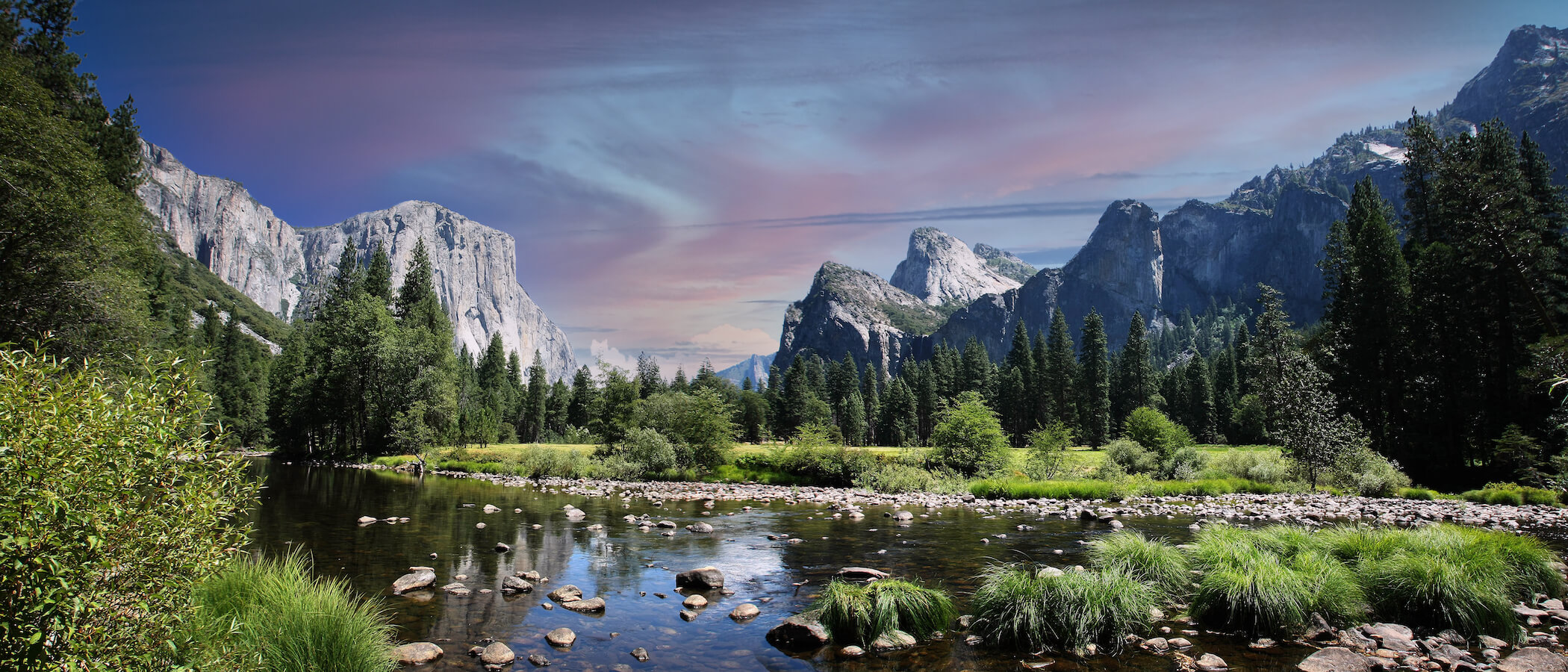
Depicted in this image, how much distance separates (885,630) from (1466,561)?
996 centimetres

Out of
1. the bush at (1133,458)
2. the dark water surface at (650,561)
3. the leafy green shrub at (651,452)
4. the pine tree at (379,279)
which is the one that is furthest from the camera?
the pine tree at (379,279)

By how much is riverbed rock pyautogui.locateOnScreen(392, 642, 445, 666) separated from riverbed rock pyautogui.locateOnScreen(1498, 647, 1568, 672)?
14039 mm

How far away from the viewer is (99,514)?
4.43m

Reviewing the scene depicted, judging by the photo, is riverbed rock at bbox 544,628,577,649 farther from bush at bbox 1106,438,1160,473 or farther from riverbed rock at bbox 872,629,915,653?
bush at bbox 1106,438,1160,473

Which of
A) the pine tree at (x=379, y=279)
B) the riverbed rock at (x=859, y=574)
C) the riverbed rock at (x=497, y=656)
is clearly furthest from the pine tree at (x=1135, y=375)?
the riverbed rock at (x=497, y=656)

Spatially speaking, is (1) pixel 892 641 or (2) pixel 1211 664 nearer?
(2) pixel 1211 664

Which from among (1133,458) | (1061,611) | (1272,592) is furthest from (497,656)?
(1133,458)

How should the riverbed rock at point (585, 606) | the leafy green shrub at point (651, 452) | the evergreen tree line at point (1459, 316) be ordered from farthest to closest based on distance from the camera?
the leafy green shrub at point (651, 452) → the evergreen tree line at point (1459, 316) → the riverbed rock at point (585, 606)

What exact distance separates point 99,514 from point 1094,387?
96864 millimetres

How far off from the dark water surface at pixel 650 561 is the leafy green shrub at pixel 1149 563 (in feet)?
5.61

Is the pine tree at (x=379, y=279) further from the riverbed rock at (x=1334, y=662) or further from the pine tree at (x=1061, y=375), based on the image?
the pine tree at (x=1061, y=375)

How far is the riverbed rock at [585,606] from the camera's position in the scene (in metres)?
12.2

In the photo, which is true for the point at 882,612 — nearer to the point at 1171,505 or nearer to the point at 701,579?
the point at 701,579

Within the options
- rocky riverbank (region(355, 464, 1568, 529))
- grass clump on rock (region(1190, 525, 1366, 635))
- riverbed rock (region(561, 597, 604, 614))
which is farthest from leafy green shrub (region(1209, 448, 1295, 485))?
riverbed rock (region(561, 597, 604, 614))
